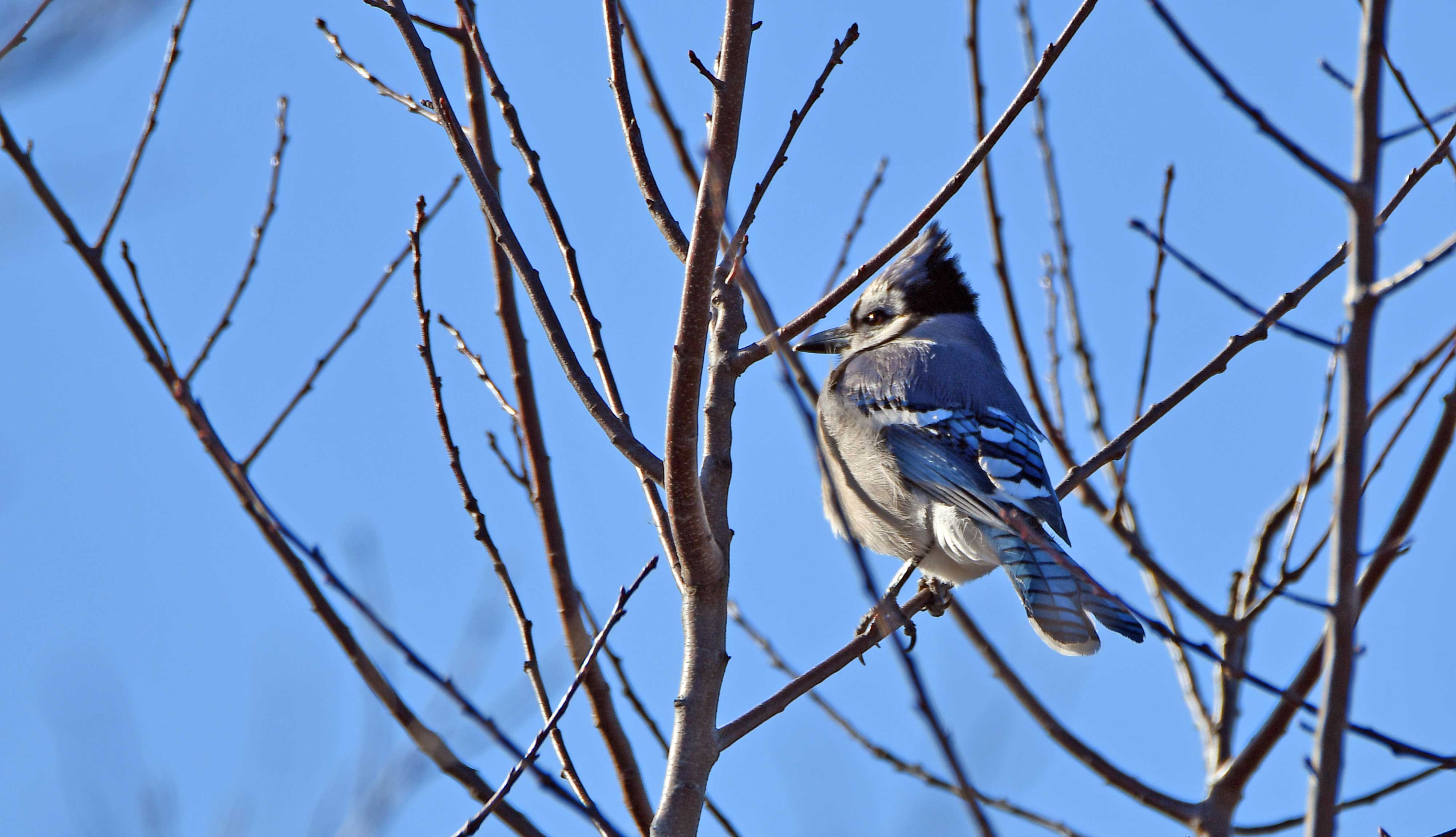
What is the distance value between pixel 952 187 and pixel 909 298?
2.50 metres

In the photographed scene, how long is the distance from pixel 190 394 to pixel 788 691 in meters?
1.18

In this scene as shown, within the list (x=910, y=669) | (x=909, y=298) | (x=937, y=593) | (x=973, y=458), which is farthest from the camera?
(x=909, y=298)

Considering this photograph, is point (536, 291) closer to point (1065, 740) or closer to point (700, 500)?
point (700, 500)

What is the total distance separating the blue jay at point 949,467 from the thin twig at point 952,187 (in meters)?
0.71

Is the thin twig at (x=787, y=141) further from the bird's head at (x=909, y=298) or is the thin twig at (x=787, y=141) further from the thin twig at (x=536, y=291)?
the bird's head at (x=909, y=298)

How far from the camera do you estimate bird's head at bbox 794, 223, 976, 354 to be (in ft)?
14.6

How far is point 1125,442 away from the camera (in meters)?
2.59

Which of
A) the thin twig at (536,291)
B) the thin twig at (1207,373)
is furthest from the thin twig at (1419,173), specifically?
the thin twig at (536,291)

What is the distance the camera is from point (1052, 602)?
2863 millimetres

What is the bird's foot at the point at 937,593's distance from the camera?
3.28 metres

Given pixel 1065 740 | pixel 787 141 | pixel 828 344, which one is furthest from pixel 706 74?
pixel 828 344

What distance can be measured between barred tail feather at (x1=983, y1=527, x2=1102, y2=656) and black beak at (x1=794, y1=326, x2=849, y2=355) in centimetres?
160

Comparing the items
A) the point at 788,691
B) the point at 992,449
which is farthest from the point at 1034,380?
the point at 788,691

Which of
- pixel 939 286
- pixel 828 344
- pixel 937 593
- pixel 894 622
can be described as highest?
pixel 939 286
